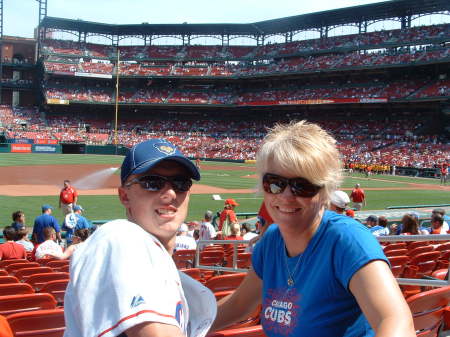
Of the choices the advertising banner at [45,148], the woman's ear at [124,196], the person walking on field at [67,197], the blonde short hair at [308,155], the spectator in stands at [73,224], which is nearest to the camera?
the woman's ear at [124,196]

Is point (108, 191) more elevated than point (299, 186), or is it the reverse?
point (299, 186)

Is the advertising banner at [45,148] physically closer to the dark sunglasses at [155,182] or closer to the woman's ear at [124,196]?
the woman's ear at [124,196]

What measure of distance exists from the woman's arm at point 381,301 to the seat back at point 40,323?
6.23ft

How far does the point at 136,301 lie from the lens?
4.22 feet

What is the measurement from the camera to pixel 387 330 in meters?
1.52

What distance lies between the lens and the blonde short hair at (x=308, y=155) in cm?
202

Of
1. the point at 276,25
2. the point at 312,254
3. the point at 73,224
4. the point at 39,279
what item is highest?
the point at 276,25

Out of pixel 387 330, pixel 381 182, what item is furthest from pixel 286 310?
pixel 381 182

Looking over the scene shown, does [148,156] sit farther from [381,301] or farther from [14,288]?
[14,288]

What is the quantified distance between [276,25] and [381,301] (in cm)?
7171

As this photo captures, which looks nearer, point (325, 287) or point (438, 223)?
point (325, 287)

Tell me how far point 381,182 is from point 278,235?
37156mm

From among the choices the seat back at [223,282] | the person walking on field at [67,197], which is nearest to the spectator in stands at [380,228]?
the seat back at [223,282]

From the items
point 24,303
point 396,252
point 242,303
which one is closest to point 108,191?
point 396,252
